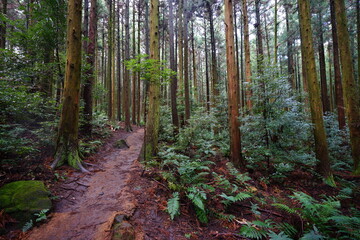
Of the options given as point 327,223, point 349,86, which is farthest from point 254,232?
point 349,86

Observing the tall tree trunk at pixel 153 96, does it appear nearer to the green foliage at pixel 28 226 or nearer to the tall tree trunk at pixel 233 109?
the tall tree trunk at pixel 233 109

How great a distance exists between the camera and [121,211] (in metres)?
2.83

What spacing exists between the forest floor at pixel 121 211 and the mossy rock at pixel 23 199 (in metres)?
0.23

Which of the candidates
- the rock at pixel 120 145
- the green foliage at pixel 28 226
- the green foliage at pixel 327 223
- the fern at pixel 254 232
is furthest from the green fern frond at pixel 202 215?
the rock at pixel 120 145

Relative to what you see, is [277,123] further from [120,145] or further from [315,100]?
[120,145]

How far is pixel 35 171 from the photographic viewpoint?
3.71 m

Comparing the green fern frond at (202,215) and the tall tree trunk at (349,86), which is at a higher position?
the tall tree trunk at (349,86)

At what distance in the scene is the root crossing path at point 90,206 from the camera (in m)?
2.34

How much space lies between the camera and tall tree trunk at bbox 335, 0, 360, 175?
6133 mm

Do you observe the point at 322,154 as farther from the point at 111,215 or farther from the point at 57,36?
the point at 57,36

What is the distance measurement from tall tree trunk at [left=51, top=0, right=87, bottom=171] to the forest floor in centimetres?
51

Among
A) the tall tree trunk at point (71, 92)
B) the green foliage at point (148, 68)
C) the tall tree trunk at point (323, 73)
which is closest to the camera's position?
the tall tree trunk at point (71, 92)

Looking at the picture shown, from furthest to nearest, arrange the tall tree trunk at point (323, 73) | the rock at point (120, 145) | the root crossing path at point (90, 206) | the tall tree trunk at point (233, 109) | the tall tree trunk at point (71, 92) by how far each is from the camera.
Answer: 1. the tall tree trunk at point (323, 73)
2. the rock at point (120, 145)
3. the tall tree trunk at point (233, 109)
4. the tall tree trunk at point (71, 92)
5. the root crossing path at point (90, 206)

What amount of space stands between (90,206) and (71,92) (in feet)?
11.6
